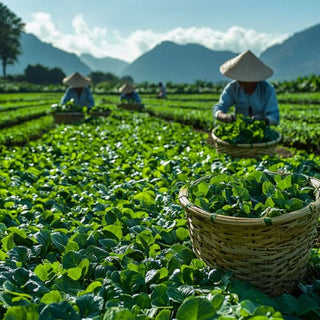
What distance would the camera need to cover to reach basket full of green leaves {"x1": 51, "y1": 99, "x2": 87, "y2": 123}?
9.66 m

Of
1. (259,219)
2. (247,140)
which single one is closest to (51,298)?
(259,219)

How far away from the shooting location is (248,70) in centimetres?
516

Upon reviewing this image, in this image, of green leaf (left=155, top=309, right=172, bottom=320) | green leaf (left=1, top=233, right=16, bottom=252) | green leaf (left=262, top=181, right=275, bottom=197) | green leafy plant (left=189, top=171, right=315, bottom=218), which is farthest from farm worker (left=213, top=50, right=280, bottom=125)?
green leaf (left=155, top=309, right=172, bottom=320)

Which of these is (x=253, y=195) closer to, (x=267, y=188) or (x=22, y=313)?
(x=267, y=188)

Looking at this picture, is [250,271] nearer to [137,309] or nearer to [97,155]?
[137,309]

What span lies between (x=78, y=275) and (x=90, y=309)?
33cm

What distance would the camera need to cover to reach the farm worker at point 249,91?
5.14 meters

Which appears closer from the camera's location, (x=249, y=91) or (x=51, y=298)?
(x=51, y=298)

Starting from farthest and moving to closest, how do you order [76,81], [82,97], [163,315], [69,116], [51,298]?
[82,97] → [76,81] → [69,116] → [51,298] → [163,315]

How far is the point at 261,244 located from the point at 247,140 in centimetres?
273

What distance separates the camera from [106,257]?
2.15m

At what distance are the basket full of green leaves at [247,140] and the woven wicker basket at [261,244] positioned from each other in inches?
94.1

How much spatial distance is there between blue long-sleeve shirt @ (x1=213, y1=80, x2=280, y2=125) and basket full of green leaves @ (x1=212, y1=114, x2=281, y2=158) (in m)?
0.84

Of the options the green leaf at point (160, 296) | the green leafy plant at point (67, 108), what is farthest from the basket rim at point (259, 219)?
the green leafy plant at point (67, 108)
